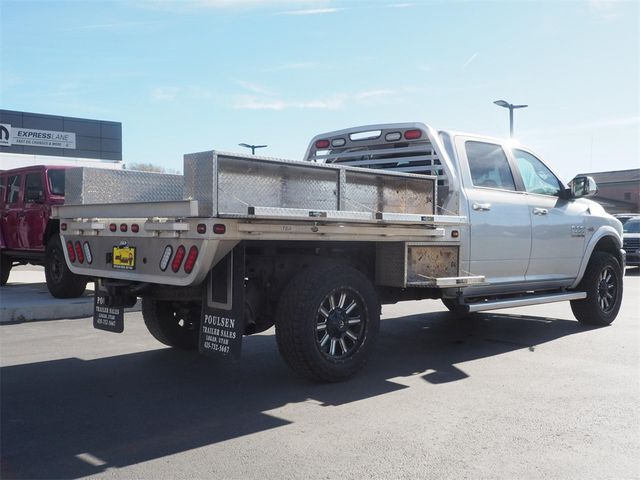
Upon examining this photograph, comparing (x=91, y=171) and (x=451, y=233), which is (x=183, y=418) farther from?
(x=451, y=233)

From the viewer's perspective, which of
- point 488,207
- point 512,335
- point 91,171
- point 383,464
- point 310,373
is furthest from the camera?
point 512,335

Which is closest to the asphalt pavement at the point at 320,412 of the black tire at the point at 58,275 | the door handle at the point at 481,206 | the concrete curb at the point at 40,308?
the concrete curb at the point at 40,308

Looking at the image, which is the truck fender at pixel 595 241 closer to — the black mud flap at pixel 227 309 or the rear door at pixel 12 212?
the black mud flap at pixel 227 309

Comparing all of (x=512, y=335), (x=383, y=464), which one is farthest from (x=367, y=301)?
(x=512, y=335)

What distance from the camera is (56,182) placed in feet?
33.7

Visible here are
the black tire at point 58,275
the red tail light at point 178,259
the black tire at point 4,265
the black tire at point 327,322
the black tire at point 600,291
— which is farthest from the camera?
the black tire at point 4,265

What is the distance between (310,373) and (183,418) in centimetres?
108

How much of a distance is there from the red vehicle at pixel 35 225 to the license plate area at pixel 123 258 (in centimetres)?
434

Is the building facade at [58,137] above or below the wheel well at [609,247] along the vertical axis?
above

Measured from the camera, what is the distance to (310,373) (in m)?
5.00

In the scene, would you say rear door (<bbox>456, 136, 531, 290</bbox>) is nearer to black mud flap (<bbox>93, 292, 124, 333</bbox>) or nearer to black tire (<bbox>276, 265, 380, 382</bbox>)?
black tire (<bbox>276, 265, 380, 382</bbox>)

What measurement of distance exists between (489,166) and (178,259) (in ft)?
12.1

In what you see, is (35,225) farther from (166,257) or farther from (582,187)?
(582,187)

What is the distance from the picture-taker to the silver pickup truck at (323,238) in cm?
455
